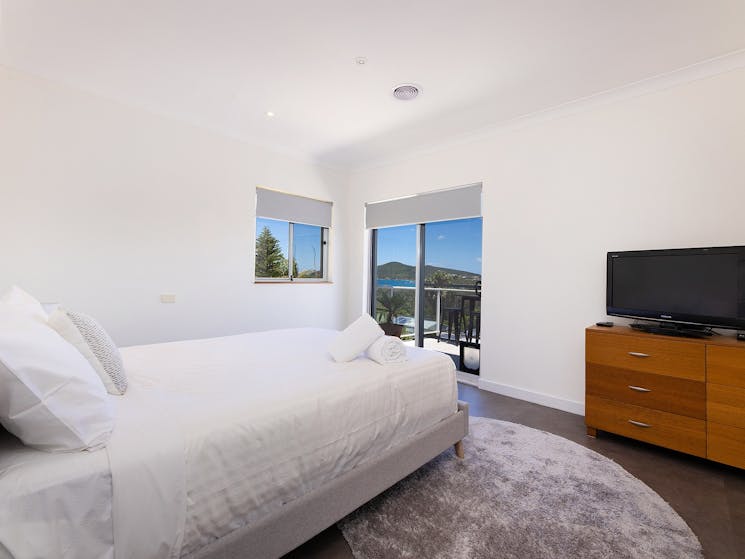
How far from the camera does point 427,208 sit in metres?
4.39

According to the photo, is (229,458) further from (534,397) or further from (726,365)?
(534,397)

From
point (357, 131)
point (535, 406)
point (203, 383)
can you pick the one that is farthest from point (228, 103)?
point (535, 406)

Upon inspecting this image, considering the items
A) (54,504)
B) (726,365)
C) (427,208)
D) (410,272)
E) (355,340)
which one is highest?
(427,208)

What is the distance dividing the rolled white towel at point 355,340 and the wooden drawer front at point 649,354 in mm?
1691

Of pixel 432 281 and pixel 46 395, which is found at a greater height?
pixel 432 281

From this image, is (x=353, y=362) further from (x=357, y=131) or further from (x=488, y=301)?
(x=357, y=131)

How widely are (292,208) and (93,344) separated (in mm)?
3287

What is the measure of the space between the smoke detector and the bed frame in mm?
2579

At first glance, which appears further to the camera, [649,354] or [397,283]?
[397,283]

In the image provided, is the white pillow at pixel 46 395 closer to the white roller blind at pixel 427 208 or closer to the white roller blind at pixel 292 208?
the white roller blind at pixel 292 208

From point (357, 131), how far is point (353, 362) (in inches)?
107

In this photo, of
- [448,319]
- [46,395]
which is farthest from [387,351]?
[448,319]

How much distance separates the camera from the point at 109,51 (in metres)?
2.52

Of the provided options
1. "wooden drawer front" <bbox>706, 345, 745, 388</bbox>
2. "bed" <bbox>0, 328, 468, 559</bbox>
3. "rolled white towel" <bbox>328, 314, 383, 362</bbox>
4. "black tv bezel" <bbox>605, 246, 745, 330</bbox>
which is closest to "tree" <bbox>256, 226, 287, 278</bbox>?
"bed" <bbox>0, 328, 468, 559</bbox>
